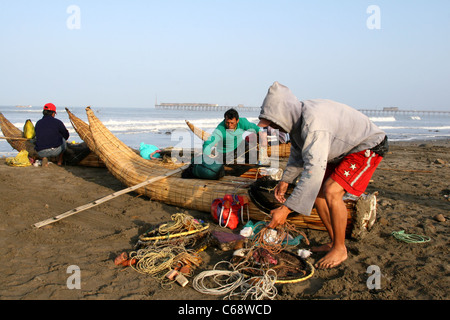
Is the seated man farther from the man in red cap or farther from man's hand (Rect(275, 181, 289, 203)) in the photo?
the man in red cap

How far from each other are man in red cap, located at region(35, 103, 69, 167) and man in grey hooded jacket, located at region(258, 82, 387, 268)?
5.55 metres

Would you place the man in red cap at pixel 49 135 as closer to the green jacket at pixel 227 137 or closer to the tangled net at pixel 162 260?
the green jacket at pixel 227 137

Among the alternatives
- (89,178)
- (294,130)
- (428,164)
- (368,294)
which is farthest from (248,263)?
(428,164)

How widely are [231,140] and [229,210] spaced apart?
96.4 inches

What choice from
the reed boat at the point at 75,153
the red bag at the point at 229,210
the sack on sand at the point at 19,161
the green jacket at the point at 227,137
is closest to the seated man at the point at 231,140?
the green jacket at the point at 227,137

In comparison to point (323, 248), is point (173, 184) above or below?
above

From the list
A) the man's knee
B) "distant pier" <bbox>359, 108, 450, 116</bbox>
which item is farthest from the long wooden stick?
"distant pier" <bbox>359, 108, 450, 116</bbox>

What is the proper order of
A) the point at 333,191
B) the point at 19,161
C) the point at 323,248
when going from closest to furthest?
1. the point at 333,191
2. the point at 323,248
3. the point at 19,161

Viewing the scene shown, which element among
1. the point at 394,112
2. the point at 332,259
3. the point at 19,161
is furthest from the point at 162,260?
the point at 394,112

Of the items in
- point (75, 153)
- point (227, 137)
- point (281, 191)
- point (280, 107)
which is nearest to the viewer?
point (280, 107)

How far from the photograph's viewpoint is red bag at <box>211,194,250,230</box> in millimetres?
3771

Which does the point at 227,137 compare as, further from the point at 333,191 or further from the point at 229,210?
the point at 333,191

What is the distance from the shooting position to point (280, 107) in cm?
249

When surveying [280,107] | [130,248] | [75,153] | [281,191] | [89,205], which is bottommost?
[130,248]
